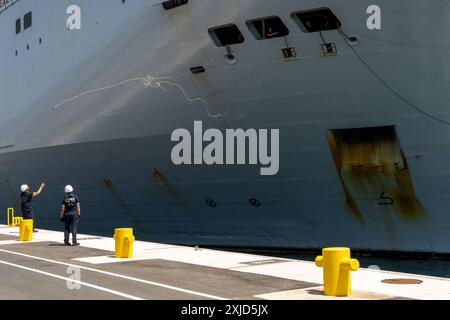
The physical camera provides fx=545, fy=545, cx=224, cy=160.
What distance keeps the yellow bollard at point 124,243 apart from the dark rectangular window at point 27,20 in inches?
516

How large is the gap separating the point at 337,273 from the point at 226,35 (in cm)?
839

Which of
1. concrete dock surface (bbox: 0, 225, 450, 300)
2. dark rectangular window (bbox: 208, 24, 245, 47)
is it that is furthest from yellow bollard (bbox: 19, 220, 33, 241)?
dark rectangular window (bbox: 208, 24, 245, 47)

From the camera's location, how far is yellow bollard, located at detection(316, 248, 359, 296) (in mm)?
8055

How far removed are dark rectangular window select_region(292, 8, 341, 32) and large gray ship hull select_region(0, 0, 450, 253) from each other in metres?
0.17

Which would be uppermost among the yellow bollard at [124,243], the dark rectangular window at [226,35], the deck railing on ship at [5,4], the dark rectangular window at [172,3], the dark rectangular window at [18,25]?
the deck railing on ship at [5,4]

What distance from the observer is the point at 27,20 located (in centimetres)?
2253

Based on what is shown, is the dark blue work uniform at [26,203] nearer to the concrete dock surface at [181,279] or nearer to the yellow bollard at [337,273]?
the concrete dock surface at [181,279]

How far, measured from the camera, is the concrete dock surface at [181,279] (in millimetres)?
8289

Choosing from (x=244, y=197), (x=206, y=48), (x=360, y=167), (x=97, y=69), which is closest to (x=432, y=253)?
(x=360, y=167)

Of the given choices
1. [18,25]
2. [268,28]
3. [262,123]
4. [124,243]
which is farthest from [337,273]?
[18,25]

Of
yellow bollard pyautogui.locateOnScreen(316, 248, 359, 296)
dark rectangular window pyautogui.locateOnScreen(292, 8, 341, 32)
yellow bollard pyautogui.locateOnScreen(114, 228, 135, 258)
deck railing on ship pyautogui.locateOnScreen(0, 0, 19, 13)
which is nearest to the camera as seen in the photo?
yellow bollard pyautogui.locateOnScreen(316, 248, 359, 296)

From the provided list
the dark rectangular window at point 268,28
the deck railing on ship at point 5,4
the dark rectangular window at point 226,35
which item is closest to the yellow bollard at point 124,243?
the dark rectangular window at point 226,35

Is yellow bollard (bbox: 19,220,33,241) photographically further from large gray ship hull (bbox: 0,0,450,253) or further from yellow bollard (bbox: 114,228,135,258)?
yellow bollard (bbox: 114,228,135,258)
